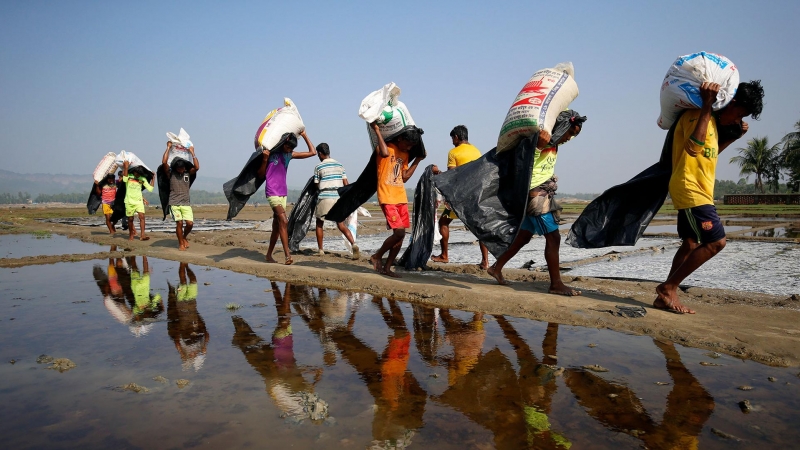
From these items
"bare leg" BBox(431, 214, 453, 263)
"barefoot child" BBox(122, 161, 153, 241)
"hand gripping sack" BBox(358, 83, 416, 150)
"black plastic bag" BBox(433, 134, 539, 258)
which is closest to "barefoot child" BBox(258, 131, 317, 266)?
"hand gripping sack" BBox(358, 83, 416, 150)

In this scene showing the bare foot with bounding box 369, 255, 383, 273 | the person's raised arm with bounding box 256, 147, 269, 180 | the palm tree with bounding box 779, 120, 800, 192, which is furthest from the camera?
the palm tree with bounding box 779, 120, 800, 192

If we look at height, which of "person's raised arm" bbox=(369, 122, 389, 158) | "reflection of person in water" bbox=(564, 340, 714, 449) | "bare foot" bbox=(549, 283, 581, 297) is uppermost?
"person's raised arm" bbox=(369, 122, 389, 158)

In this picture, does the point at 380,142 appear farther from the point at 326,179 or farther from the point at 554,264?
the point at 326,179

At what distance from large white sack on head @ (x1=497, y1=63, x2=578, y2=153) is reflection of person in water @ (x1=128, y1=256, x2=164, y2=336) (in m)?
3.69

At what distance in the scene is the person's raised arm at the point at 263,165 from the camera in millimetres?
7246

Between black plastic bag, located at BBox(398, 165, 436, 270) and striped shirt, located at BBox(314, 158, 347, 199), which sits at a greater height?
striped shirt, located at BBox(314, 158, 347, 199)

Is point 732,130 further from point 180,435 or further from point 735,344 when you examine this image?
point 180,435

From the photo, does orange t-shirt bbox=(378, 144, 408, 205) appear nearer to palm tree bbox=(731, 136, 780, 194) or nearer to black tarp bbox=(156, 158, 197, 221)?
black tarp bbox=(156, 158, 197, 221)

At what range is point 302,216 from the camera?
893 centimetres

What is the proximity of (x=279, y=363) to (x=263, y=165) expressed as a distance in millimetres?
4856

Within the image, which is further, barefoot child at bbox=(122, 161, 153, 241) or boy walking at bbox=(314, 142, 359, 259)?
barefoot child at bbox=(122, 161, 153, 241)

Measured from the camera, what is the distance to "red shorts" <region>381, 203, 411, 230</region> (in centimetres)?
592

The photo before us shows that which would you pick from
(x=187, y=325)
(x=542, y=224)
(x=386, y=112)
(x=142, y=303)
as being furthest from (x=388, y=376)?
(x=386, y=112)

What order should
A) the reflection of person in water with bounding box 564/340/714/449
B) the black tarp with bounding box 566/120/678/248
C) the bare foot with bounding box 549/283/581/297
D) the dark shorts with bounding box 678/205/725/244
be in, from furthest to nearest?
the bare foot with bounding box 549/283/581/297
the black tarp with bounding box 566/120/678/248
the dark shorts with bounding box 678/205/725/244
the reflection of person in water with bounding box 564/340/714/449
